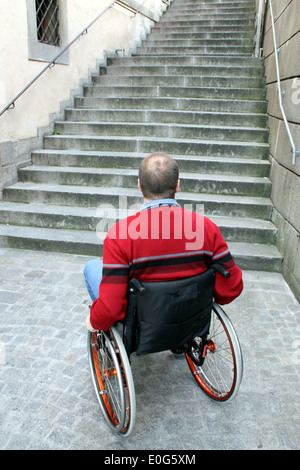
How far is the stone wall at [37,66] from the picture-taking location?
180 inches

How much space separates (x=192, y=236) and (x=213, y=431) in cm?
107

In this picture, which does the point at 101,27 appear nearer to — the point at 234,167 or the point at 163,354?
the point at 234,167

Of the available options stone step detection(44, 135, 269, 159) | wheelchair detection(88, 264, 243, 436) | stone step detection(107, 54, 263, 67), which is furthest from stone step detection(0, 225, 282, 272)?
stone step detection(107, 54, 263, 67)

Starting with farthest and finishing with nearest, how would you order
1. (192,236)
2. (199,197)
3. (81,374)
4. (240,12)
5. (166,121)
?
(240,12)
(166,121)
(199,197)
(81,374)
(192,236)

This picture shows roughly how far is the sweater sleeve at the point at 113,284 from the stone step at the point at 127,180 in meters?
3.07

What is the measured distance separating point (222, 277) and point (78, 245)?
8.05 ft

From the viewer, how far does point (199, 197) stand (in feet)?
14.2

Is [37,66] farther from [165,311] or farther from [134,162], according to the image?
[165,311]

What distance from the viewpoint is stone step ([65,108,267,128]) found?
17.2 feet

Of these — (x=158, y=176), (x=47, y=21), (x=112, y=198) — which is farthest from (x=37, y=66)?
(x=158, y=176)

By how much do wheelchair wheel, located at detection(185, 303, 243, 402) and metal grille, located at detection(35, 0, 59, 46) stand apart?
502 centimetres

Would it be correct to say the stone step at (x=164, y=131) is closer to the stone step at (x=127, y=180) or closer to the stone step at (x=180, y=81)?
the stone step at (x=127, y=180)

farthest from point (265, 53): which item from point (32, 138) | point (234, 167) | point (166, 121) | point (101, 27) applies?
point (32, 138)

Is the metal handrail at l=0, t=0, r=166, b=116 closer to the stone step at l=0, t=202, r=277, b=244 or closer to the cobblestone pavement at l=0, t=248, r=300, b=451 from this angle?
the stone step at l=0, t=202, r=277, b=244
